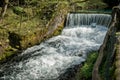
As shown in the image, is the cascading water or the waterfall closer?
the cascading water

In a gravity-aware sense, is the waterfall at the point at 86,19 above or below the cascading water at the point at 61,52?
above

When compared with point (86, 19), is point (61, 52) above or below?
below

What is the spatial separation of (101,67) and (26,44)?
285 inches

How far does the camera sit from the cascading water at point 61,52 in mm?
10906

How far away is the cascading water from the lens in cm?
1091

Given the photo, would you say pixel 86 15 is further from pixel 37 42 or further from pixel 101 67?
pixel 101 67

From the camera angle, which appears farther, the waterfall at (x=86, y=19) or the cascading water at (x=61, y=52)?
the waterfall at (x=86, y=19)

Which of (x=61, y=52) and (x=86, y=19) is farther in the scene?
(x=86, y=19)

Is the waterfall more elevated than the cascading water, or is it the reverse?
the waterfall

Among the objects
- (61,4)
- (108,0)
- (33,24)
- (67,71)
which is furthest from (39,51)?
(108,0)

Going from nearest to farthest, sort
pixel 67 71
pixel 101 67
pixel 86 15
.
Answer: pixel 101 67 → pixel 67 71 → pixel 86 15

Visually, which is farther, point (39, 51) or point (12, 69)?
point (39, 51)

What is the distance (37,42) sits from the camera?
582 inches

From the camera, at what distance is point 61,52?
43.4 feet
